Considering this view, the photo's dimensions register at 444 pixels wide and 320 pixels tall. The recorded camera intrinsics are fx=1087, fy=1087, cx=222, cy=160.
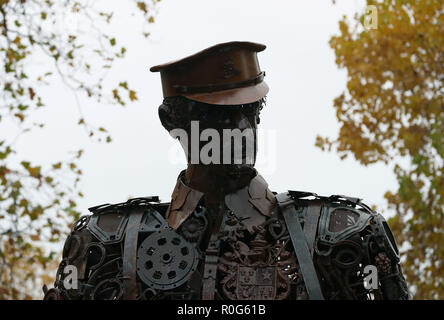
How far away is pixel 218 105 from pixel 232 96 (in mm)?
109

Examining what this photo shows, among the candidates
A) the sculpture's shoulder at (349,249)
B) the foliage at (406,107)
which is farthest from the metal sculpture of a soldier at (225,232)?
the foliage at (406,107)

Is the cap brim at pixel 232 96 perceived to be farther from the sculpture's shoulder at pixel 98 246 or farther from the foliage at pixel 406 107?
the foliage at pixel 406 107

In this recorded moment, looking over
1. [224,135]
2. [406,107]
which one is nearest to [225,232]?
[224,135]

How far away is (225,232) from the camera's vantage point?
22.9 ft

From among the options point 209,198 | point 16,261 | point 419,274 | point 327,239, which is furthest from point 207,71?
point 419,274

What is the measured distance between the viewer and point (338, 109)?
57.7 feet

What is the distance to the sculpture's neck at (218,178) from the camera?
7098mm

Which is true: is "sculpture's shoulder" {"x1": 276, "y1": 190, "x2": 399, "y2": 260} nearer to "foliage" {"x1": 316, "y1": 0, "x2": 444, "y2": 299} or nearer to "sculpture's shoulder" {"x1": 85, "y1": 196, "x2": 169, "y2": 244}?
"sculpture's shoulder" {"x1": 85, "y1": 196, "x2": 169, "y2": 244}

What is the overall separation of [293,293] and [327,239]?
401mm

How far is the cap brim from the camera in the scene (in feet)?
22.9

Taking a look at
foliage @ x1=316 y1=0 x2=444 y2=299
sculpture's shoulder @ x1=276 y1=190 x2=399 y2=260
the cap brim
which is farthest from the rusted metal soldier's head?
foliage @ x1=316 y1=0 x2=444 y2=299

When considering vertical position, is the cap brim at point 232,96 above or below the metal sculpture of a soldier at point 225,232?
above

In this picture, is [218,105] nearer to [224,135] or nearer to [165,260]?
[224,135]
